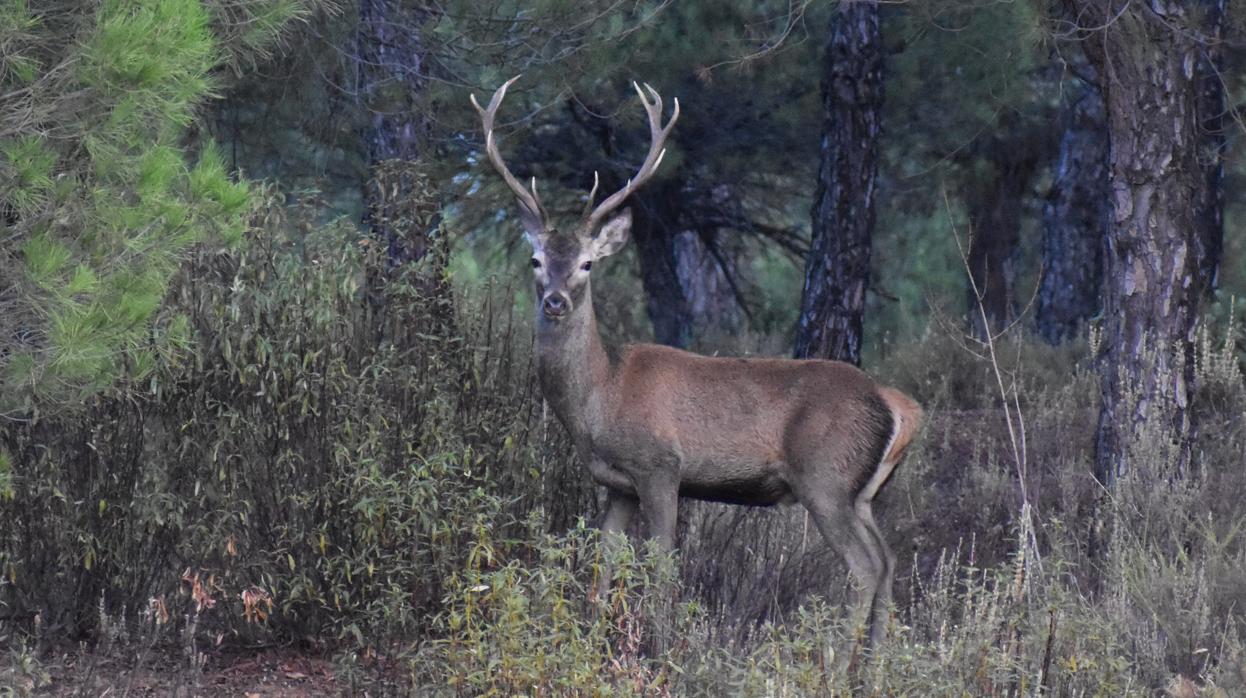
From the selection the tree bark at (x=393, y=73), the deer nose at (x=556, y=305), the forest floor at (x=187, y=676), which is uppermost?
the tree bark at (x=393, y=73)

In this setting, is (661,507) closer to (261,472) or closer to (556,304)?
(556,304)

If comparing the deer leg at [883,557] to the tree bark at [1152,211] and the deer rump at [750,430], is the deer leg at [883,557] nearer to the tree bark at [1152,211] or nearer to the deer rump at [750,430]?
the deer rump at [750,430]

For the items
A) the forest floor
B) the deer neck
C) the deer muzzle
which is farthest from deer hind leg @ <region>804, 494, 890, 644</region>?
the forest floor

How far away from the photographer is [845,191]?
37.9 ft

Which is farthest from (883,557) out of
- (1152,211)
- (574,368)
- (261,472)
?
Answer: (261,472)

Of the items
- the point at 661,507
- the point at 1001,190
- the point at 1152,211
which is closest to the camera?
the point at 661,507

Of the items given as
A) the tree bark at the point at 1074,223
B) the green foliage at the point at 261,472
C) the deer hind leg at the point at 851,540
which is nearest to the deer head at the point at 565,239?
the green foliage at the point at 261,472

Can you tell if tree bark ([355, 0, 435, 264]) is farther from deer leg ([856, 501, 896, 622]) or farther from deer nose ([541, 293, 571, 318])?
deer leg ([856, 501, 896, 622])

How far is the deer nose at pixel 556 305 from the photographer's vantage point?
22.8 feet

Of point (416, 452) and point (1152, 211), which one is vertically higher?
point (1152, 211)

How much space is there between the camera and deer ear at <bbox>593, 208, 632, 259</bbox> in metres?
7.29

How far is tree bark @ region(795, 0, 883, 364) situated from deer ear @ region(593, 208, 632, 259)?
429 cm

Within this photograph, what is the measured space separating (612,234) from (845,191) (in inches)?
177

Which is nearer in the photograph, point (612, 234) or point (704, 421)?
point (704, 421)
